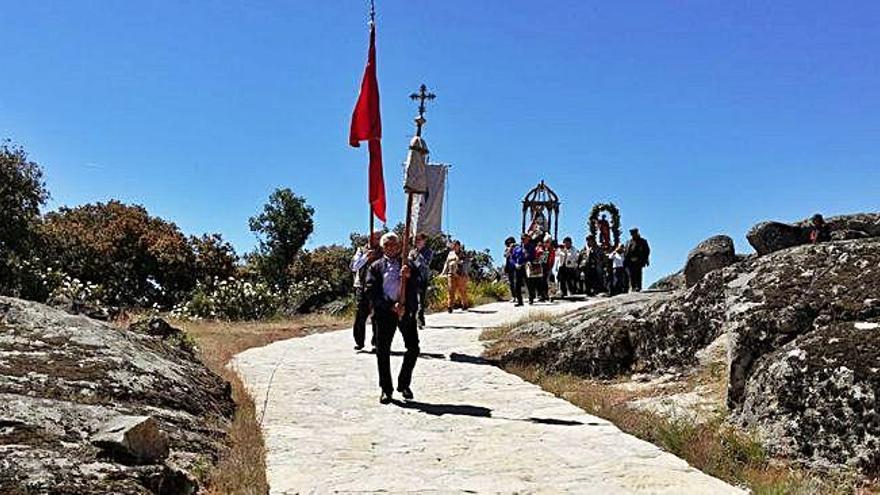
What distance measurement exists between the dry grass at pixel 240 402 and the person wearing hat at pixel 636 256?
7168mm

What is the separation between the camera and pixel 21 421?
14.8ft


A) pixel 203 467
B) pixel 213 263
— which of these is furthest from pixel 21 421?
pixel 213 263

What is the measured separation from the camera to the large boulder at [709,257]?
663 inches

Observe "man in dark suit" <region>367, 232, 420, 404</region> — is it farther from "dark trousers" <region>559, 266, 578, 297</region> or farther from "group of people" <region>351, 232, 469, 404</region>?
"dark trousers" <region>559, 266, 578, 297</region>

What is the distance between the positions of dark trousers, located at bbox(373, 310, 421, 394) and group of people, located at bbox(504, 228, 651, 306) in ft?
37.2

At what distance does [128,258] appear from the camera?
29891mm

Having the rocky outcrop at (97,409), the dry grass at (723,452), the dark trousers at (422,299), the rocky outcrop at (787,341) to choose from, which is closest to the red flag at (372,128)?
the dark trousers at (422,299)

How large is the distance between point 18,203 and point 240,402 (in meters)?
18.5

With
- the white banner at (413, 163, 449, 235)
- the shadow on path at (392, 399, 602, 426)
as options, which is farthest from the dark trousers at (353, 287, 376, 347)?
the white banner at (413, 163, 449, 235)

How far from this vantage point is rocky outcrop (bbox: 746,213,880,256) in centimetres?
1628

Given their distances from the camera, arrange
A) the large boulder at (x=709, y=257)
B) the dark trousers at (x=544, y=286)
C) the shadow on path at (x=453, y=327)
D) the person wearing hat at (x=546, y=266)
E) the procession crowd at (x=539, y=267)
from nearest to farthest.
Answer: the procession crowd at (x=539, y=267) < the shadow on path at (x=453, y=327) < the large boulder at (x=709, y=257) < the person wearing hat at (x=546, y=266) < the dark trousers at (x=544, y=286)

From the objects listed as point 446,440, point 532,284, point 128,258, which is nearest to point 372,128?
point 446,440

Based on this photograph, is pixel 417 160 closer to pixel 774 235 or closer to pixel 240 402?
pixel 240 402

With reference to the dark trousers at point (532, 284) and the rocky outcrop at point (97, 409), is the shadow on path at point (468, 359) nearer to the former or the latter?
the rocky outcrop at point (97, 409)
